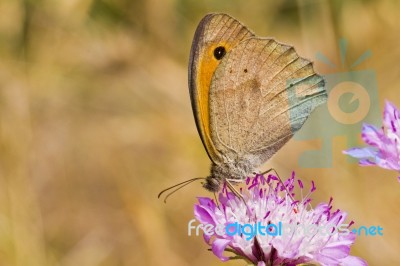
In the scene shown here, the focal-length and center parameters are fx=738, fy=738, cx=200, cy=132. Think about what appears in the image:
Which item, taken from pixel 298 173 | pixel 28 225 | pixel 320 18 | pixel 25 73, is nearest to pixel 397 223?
pixel 298 173

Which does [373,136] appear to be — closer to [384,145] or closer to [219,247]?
[384,145]

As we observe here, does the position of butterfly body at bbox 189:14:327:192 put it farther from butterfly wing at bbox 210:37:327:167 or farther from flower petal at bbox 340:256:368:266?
flower petal at bbox 340:256:368:266

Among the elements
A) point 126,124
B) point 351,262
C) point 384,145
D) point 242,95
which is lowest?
point 351,262

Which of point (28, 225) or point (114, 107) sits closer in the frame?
point (28, 225)

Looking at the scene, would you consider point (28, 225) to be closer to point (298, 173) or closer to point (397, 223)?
point (298, 173)

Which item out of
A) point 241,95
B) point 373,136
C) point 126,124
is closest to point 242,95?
point 241,95

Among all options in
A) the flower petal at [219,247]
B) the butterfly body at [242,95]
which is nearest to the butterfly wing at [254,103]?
the butterfly body at [242,95]

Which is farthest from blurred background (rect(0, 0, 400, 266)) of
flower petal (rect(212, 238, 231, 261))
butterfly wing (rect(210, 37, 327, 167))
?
flower petal (rect(212, 238, 231, 261))
